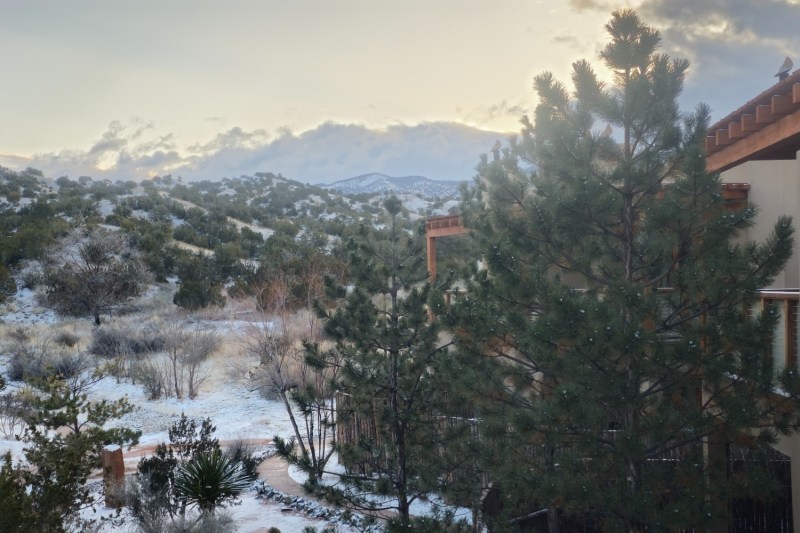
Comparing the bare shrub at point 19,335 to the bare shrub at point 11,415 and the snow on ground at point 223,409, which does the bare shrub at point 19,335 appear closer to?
the snow on ground at point 223,409

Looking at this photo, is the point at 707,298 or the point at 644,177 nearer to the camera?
the point at 707,298

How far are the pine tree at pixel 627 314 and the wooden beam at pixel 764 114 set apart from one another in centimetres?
51

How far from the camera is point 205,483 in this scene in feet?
34.3

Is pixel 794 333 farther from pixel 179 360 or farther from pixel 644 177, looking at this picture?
pixel 179 360

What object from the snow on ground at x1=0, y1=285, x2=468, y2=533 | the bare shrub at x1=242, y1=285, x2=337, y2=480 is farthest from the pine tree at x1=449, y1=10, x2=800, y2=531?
the bare shrub at x1=242, y1=285, x2=337, y2=480

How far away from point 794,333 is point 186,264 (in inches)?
1141

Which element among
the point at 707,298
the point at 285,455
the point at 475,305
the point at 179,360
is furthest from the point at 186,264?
the point at 707,298

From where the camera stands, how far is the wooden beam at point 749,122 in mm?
6383

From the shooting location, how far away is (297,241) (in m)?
39.3

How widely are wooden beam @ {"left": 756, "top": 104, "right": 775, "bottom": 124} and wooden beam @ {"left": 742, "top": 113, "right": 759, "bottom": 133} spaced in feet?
0.67

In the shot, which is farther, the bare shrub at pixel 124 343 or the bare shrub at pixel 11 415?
the bare shrub at pixel 124 343

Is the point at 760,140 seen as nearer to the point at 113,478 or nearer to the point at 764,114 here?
the point at 764,114

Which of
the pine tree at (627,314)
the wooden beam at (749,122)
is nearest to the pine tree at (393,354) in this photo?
the pine tree at (627,314)

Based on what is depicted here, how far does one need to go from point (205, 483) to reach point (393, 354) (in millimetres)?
3890
